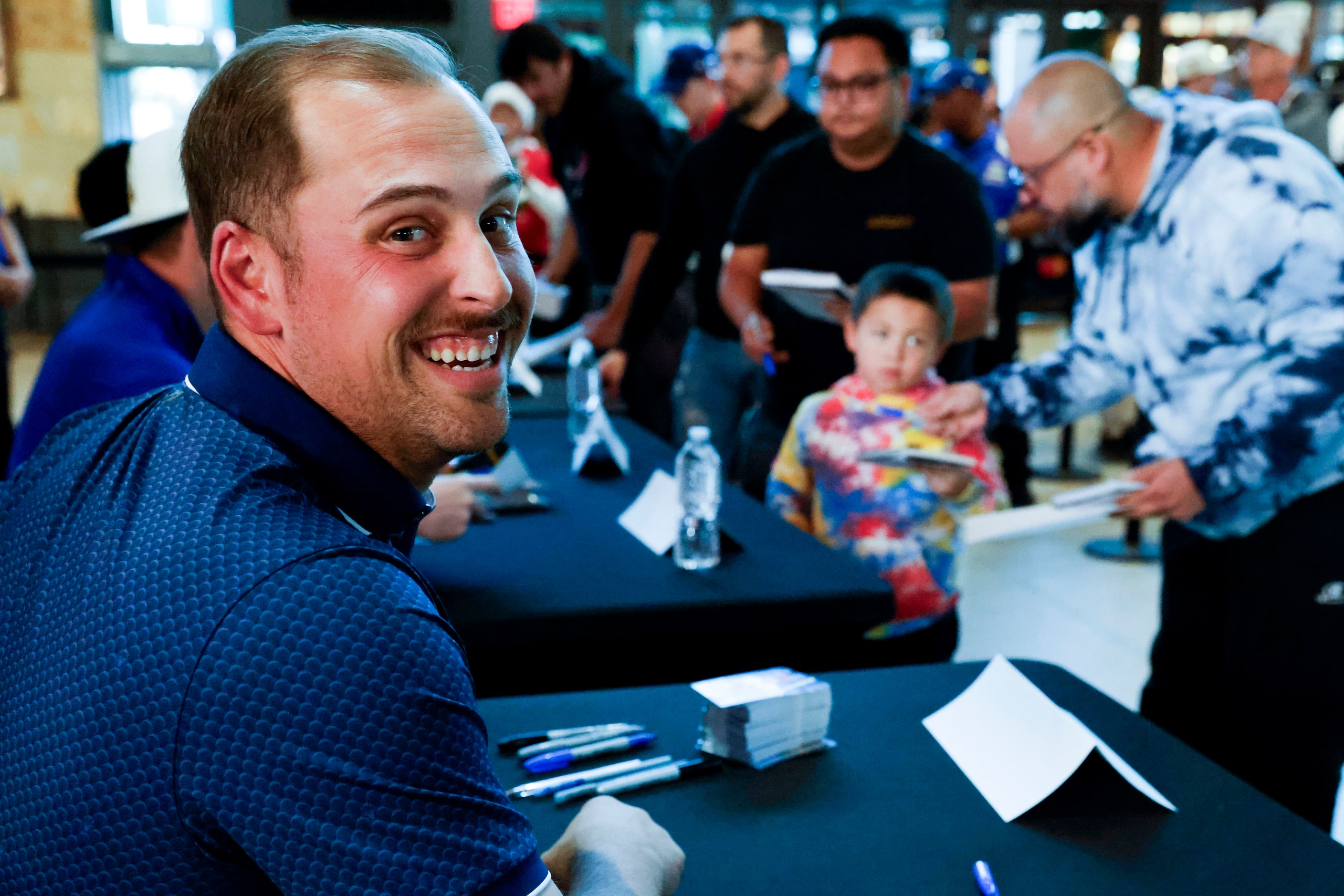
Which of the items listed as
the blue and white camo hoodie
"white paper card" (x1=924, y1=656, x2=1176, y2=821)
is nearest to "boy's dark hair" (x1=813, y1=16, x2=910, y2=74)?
the blue and white camo hoodie

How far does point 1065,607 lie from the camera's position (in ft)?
13.3

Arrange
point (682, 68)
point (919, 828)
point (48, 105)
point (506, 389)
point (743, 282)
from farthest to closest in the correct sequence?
1. point (48, 105)
2. point (682, 68)
3. point (743, 282)
4. point (919, 828)
5. point (506, 389)

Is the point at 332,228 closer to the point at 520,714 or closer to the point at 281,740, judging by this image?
the point at 281,740

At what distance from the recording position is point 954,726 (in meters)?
1.33

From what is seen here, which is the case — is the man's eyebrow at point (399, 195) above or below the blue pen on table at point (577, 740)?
above

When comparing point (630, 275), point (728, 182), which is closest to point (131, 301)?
point (728, 182)

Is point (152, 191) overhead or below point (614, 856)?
overhead

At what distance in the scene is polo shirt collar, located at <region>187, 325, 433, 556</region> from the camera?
84 centimetres

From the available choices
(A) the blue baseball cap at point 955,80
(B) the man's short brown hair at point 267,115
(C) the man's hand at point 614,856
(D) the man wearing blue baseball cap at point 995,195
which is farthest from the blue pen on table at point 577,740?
(A) the blue baseball cap at point 955,80

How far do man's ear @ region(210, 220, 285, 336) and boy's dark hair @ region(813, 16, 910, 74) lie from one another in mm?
2452

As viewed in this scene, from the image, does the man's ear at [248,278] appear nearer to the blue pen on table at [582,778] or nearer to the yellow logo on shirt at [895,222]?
the blue pen on table at [582,778]

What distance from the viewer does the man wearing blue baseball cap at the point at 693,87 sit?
6445 mm

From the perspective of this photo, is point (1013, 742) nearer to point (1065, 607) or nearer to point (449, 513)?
point (449, 513)

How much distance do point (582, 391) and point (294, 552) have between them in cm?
240
